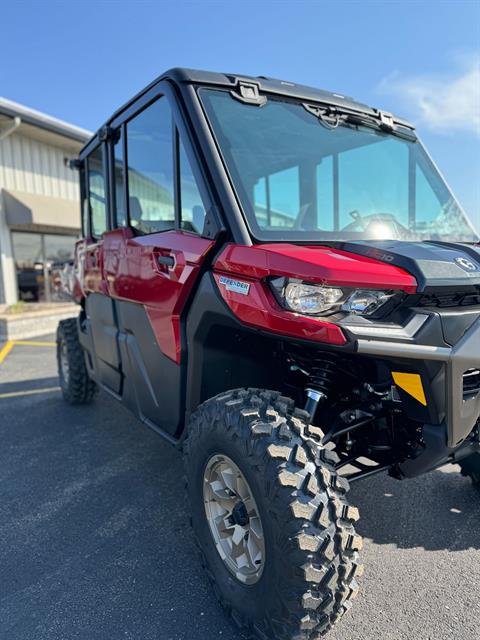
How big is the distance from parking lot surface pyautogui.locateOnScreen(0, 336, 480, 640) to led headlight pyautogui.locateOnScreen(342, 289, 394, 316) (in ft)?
4.74

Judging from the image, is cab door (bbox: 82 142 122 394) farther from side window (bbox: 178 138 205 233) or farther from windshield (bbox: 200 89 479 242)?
windshield (bbox: 200 89 479 242)

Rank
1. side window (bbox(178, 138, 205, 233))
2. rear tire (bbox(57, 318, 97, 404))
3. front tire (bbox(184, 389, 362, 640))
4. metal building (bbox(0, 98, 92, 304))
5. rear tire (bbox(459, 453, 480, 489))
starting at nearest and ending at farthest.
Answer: front tire (bbox(184, 389, 362, 640)) < side window (bbox(178, 138, 205, 233)) < rear tire (bbox(459, 453, 480, 489)) < rear tire (bbox(57, 318, 97, 404)) < metal building (bbox(0, 98, 92, 304))

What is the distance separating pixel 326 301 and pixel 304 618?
1.23 m

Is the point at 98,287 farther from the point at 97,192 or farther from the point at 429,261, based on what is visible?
the point at 429,261

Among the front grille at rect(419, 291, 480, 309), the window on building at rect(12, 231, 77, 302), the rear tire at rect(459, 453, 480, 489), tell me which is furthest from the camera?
the window on building at rect(12, 231, 77, 302)

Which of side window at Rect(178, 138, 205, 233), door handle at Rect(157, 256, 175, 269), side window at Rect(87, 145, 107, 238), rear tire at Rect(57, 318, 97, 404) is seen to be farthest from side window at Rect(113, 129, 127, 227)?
rear tire at Rect(57, 318, 97, 404)

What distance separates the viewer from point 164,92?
2.42 meters

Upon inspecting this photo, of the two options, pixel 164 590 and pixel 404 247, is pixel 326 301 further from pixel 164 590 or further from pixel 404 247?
pixel 164 590

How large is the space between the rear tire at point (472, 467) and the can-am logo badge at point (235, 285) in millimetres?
2061

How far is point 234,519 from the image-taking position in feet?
6.70

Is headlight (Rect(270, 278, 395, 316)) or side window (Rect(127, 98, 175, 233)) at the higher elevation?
side window (Rect(127, 98, 175, 233))

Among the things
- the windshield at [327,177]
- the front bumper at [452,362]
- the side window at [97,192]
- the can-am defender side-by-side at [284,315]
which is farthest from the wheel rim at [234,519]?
the side window at [97,192]

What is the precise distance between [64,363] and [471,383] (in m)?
4.61

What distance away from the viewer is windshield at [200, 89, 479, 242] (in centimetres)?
235
